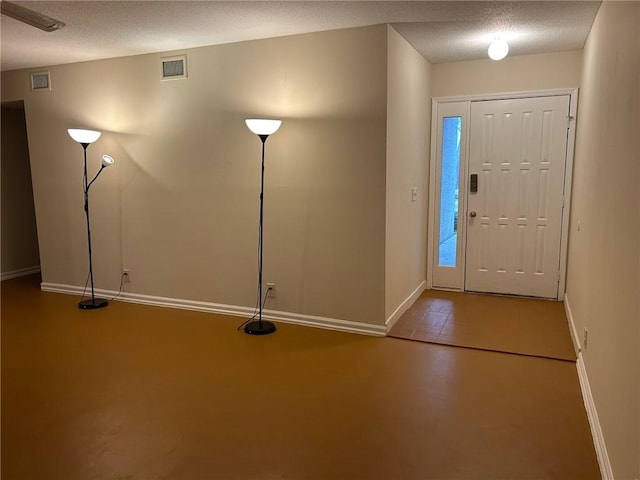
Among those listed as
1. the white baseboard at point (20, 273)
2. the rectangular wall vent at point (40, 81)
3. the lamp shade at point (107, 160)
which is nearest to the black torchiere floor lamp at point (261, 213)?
the lamp shade at point (107, 160)

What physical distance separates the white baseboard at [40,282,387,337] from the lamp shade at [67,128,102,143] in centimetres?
162

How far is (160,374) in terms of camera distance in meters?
3.09

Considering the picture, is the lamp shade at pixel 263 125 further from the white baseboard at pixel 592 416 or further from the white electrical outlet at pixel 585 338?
the white baseboard at pixel 592 416

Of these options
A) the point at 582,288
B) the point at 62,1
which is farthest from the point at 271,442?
the point at 62,1

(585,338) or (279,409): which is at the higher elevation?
(585,338)

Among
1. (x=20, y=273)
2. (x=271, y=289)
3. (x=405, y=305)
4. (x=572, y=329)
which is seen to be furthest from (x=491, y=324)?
(x=20, y=273)

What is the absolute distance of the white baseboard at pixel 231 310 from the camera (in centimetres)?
383

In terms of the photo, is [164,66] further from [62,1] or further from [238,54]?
[62,1]

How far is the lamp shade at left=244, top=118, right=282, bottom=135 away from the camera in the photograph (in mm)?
3533

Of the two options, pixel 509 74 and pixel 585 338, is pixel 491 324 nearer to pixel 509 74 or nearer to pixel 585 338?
pixel 585 338

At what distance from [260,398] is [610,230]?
2105 millimetres

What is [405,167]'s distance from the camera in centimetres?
417

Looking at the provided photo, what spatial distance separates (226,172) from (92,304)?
199 cm

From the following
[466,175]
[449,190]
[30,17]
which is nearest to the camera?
[30,17]
